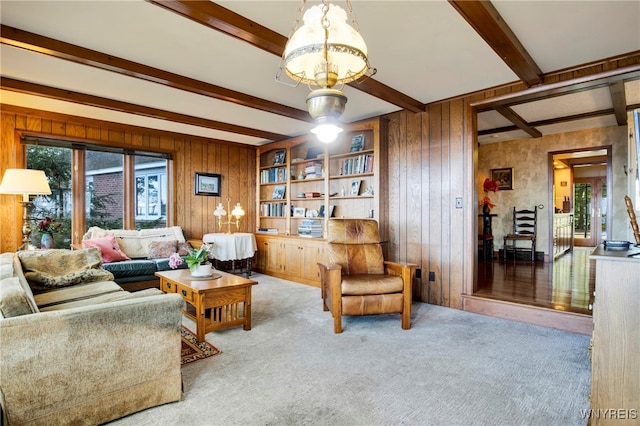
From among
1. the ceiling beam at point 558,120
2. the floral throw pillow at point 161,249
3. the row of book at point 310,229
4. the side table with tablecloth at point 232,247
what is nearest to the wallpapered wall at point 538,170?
the ceiling beam at point 558,120

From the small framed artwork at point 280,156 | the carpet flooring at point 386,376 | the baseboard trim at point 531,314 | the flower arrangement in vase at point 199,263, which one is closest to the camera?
the carpet flooring at point 386,376

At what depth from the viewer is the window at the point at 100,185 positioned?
4487 mm

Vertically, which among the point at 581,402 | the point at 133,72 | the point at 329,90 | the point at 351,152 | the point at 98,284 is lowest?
the point at 581,402

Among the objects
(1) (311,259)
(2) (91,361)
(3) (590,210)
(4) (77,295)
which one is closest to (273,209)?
(1) (311,259)

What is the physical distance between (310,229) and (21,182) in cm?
353

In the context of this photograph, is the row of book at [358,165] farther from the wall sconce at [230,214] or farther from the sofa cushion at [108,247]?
the sofa cushion at [108,247]

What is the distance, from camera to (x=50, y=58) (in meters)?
2.86

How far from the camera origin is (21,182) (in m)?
3.62

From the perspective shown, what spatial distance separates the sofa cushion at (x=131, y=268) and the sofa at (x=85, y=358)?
1.95 metres

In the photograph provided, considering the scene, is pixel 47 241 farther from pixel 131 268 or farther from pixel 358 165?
pixel 358 165

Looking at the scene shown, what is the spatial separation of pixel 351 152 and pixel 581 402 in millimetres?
3675

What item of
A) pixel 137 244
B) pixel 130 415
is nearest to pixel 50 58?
pixel 137 244

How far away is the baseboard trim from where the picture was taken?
299 centimetres

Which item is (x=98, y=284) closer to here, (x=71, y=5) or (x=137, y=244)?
(x=137, y=244)
